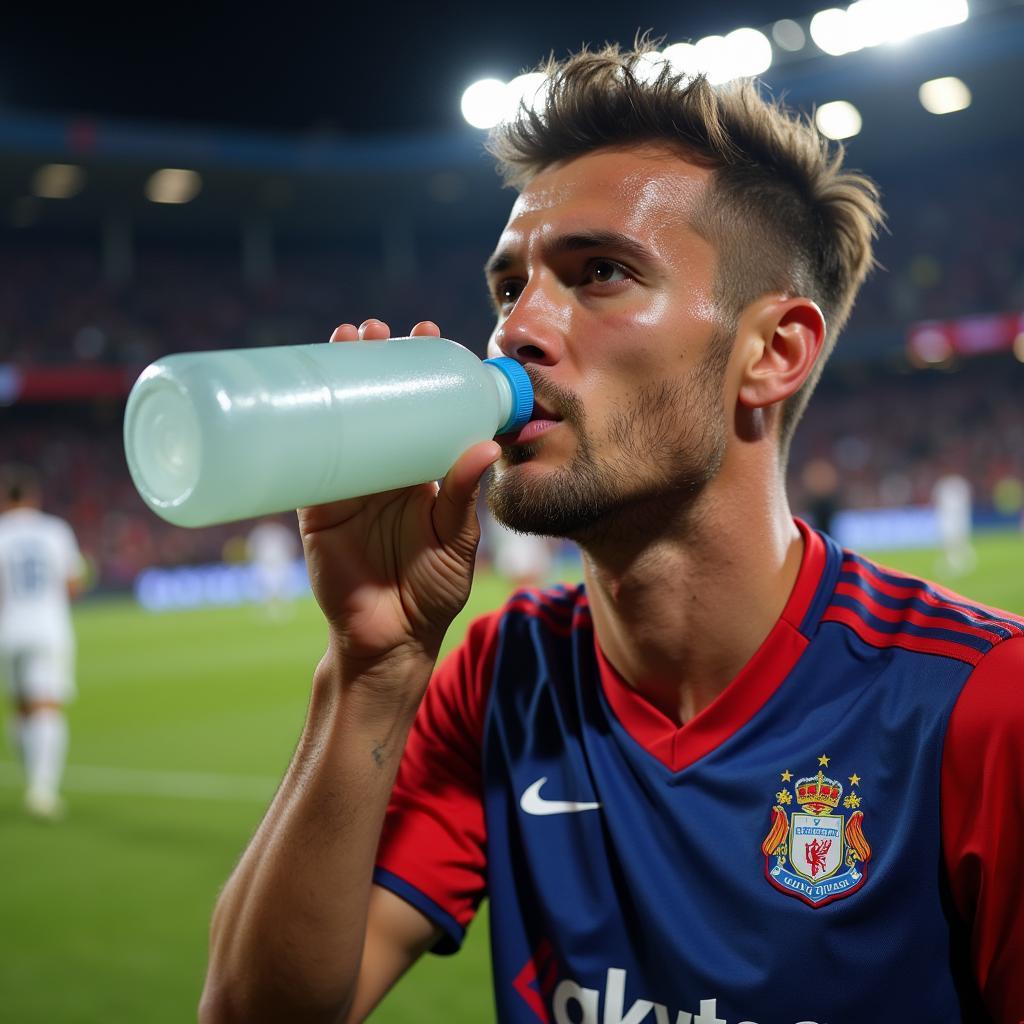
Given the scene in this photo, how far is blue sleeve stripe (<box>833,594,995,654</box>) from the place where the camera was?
5.80ft

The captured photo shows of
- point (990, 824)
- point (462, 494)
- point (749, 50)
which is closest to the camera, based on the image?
point (990, 824)

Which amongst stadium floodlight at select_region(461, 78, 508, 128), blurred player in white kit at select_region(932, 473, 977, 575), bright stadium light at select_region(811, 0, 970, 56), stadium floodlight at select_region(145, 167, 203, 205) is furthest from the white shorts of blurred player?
stadium floodlight at select_region(461, 78, 508, 128)

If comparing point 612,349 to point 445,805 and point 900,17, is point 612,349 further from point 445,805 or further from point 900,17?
point 900,17

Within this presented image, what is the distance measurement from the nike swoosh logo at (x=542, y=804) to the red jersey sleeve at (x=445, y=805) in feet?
0.51

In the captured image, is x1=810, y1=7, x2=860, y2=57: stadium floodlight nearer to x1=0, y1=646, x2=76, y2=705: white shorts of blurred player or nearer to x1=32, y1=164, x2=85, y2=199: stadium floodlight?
x1=32, y1=164, x2=85, y2=199: stadium floodlight

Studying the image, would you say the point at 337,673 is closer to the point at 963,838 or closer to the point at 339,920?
the point at 339,920

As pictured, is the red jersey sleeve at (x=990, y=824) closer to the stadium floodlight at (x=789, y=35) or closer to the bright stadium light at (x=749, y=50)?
the bright stadium light at (x=749, y=50)

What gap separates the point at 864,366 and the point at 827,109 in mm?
9469

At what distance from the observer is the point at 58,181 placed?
2902 centimetres

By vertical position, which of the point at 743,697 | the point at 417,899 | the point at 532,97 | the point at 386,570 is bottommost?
the point at 417,899

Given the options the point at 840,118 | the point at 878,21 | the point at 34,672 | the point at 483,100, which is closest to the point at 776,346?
the point at 34,672

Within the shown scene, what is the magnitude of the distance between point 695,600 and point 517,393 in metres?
0.56

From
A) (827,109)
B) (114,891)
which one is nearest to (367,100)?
(827,109)

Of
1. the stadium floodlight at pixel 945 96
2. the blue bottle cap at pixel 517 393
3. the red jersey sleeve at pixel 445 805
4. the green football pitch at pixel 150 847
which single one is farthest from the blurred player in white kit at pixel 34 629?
the stadium floodlight at pixel 945 96
